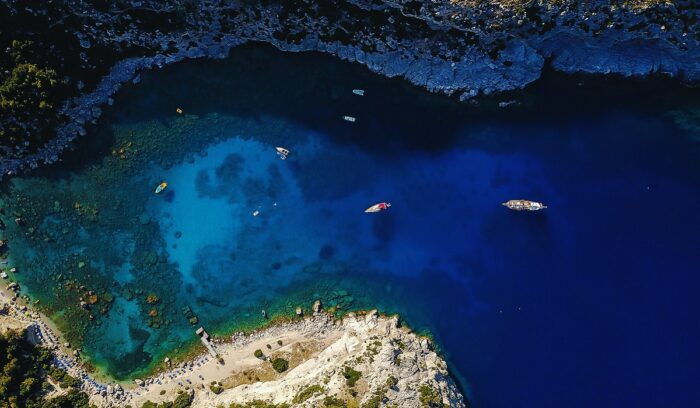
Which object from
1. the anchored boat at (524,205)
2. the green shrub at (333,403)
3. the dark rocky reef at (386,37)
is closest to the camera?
the green shrub at (333,403)

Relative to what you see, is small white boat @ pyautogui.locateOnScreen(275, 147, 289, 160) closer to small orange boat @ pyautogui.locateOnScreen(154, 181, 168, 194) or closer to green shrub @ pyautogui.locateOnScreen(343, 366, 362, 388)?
small orange boat @ pyautogui.locateOnScreen(154, 181, 168, 194)

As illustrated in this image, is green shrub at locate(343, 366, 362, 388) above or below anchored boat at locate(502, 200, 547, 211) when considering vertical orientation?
below

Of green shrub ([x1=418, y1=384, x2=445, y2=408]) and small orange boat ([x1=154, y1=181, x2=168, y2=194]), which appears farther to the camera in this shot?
small orange boat ([x1=154, y1=181, x2=168, y2=194])

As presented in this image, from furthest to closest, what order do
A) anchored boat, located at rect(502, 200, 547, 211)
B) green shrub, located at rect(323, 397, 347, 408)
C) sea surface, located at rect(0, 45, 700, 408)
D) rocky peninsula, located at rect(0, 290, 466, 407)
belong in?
anchored boat, located at rect(502, 200, 547, 211)
sea surface, located at rect(0, 45, 700, 408)
rocky peninsula, located at rect(0, 290, 466, 407)
green shrub, located at rect(323, 397, 347, 408)

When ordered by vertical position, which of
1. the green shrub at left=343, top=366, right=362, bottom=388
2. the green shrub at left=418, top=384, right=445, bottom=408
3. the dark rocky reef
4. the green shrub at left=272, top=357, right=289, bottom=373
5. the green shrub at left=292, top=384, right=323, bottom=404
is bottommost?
the green shrub at left=272, top=357, right=289, bottom=373

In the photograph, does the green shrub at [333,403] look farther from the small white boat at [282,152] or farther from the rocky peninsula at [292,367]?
the small white boat at [282,152]

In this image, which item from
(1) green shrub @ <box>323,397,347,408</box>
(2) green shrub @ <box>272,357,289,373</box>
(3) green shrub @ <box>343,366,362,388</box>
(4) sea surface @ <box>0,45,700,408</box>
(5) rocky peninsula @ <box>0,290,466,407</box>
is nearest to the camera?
(1) green shrub @ <box>323,397,347,408</box>

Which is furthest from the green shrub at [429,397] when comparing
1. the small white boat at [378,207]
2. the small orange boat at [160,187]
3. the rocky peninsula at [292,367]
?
the small orange boat at [160,187]

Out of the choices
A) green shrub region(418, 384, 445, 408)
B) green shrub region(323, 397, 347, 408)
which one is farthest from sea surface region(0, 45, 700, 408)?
green shrub region(323, 397, 347, 408)
